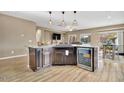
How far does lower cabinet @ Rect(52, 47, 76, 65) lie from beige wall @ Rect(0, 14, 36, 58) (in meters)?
2.88

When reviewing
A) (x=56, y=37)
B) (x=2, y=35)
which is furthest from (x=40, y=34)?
(x=2, y=35)

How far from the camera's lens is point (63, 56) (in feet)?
16.3

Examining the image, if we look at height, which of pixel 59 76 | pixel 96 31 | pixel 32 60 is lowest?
pixel 59 76

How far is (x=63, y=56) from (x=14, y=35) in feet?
11.1

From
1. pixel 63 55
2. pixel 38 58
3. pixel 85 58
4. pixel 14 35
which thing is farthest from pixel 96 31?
pixel 38 58

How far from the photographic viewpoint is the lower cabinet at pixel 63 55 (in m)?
4.95

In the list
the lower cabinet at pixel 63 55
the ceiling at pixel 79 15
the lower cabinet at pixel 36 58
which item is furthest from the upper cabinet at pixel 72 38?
the lower cabinet at pixel 36 58

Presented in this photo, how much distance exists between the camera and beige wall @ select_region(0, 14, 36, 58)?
5926 millimetres

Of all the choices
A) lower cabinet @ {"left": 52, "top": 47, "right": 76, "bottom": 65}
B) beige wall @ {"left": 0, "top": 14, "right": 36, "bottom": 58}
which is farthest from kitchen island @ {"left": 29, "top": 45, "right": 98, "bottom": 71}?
beige wall @ {"left": 0, "top": 14, "right": 36, "bottom": 58}

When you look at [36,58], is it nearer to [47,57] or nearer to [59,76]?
[47,57]

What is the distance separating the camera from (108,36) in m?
9.50

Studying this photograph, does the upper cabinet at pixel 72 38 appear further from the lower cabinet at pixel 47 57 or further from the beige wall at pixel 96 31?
the lower cabinet at pixel 47 57

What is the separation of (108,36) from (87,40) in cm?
207

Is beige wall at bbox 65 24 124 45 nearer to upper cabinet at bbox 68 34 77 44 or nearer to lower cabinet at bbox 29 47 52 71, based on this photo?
upper cabinet at bbox 68 34 77 44
